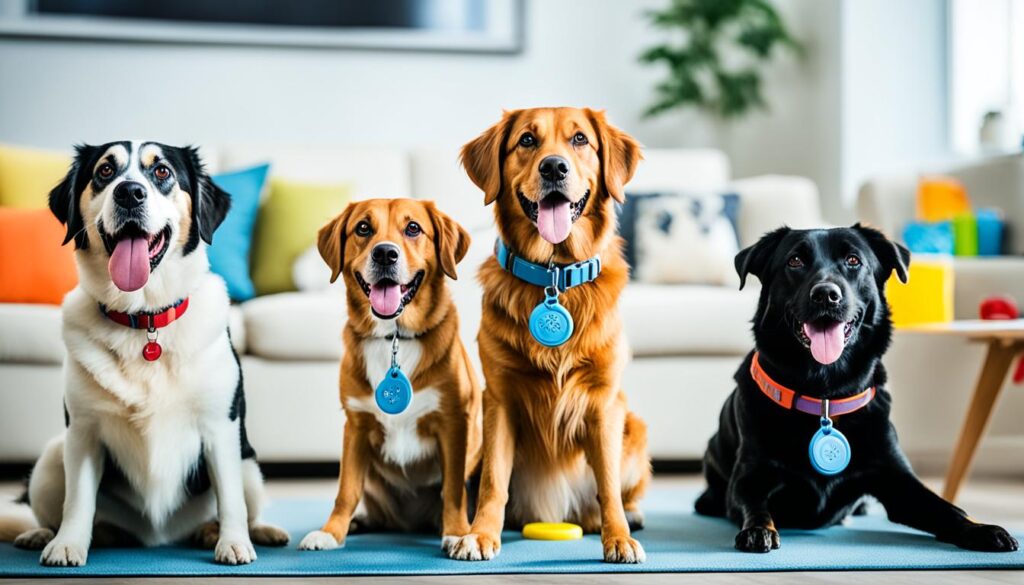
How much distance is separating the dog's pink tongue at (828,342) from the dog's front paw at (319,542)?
1.14 metres

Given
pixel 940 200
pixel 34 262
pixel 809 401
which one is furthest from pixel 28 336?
pixel 940 200

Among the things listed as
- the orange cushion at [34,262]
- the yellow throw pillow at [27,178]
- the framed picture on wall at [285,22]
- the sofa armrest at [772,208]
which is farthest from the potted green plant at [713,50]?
the orange cushion at [34,262]

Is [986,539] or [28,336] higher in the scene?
[28,336]

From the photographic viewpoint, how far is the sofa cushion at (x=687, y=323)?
138 inches

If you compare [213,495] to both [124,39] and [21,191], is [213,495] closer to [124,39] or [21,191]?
[21,191]

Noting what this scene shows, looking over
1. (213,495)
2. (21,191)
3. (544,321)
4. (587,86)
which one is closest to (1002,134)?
(587,86)

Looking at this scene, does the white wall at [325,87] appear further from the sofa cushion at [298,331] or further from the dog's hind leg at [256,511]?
the dog's hind leg at [256,511]

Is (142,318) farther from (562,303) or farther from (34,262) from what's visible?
(34,262)

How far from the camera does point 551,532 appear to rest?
2.38m

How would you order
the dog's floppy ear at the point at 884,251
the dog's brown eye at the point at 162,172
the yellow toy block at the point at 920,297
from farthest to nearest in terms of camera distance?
the yellow toy block at the point at 920,297
the dog's floppy ear at the point at 884,251
the dog's brown eye at the point at 162,172

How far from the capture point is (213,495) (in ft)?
7.54

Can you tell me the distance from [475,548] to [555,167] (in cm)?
82

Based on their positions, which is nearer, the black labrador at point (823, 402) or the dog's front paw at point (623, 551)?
the dog's front paw at point (623, 551)

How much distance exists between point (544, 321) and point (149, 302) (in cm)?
84
